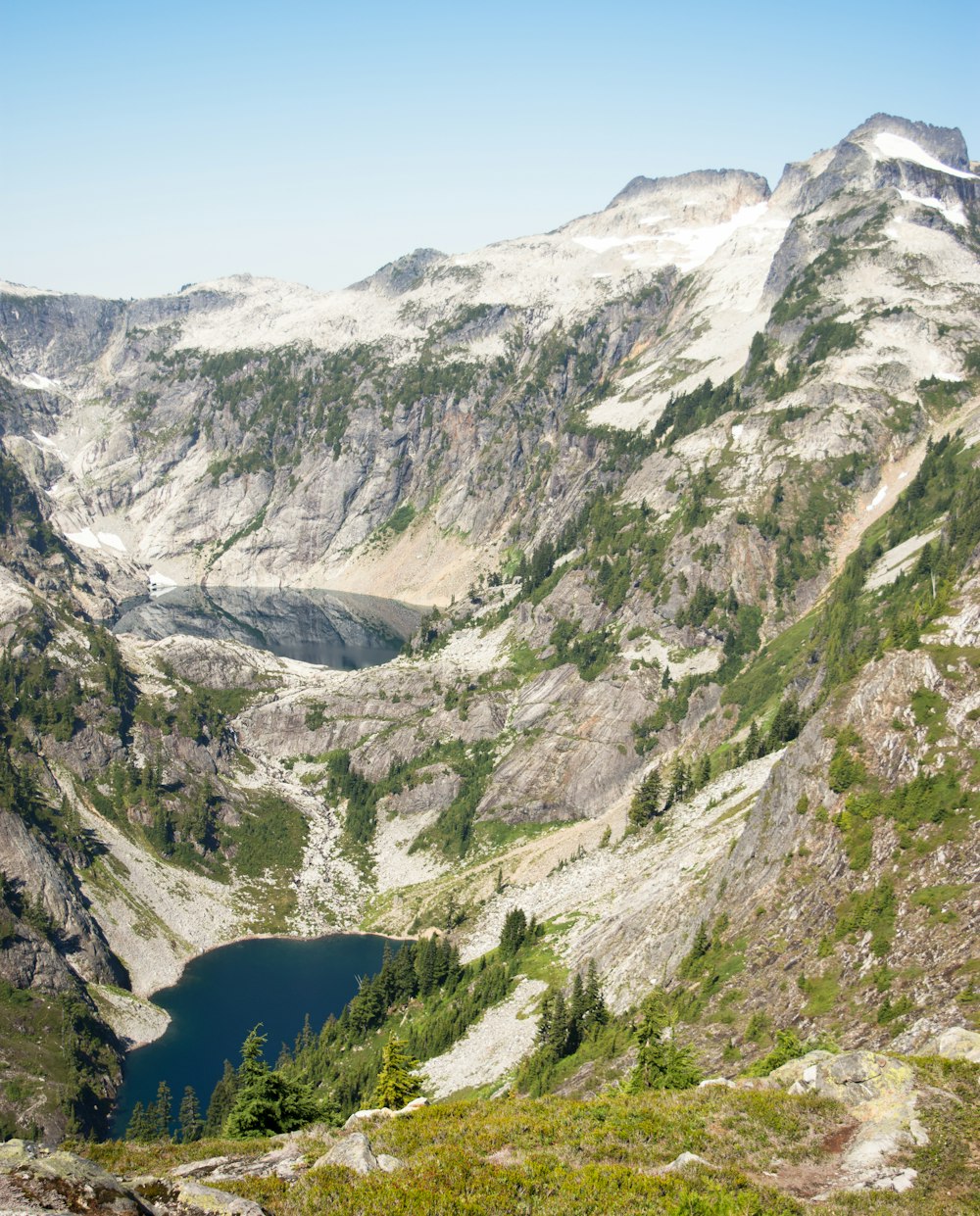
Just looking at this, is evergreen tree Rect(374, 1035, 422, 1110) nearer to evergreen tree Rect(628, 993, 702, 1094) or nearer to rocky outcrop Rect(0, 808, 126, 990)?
evergreen tree Rect(628, 993, 702, 1094)

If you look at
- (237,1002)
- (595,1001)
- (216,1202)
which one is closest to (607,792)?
(237,1002)

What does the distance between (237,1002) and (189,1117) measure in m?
25.8

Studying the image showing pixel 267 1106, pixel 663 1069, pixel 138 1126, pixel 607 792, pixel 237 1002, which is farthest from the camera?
pixel 607 792

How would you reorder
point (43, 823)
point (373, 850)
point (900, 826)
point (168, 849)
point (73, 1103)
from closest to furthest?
point (900, 826) → point (73, 1103) → point (43, 823) → point (168, 849) → point (373, 850)

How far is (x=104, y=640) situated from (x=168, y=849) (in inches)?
2098

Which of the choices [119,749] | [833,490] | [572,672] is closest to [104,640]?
[119,749]

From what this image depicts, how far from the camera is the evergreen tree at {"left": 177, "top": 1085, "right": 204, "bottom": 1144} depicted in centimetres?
8644

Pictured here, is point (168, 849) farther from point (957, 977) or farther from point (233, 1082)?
point (957, 977)

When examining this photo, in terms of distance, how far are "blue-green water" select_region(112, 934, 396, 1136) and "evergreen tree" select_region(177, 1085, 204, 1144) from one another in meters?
2.57

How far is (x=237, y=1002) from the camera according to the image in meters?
118

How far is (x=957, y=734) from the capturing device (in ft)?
227

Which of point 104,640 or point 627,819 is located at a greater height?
point 104,640

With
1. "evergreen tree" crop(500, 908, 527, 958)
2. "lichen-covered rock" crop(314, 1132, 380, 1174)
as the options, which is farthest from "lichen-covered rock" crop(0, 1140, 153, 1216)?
"evergreen tree" crop(500, 908, 527, 958)

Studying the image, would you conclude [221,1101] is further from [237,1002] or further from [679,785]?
[679,785]
